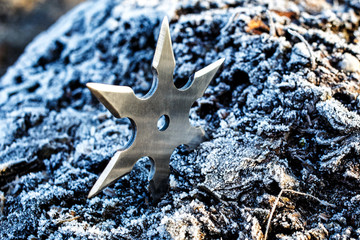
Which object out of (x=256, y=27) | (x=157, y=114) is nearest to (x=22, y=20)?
(x=256, y=27)

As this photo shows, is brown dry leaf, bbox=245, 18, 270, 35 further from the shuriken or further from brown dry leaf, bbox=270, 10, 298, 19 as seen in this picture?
the shuriken

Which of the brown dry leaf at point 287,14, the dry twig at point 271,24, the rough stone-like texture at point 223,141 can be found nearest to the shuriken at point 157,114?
the rough stone-like texture at point 223,141

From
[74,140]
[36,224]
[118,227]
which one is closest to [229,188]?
[118,227]

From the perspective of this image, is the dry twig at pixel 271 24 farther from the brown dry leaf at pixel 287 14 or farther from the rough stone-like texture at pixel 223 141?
the brown dry leaf at pixel 287 14

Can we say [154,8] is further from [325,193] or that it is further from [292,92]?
[325,193]

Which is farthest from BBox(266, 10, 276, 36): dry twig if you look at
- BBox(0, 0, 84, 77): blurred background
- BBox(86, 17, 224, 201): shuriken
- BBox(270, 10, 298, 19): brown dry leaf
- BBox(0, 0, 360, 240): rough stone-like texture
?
BBox(0, 0, 84, 77): blurred background

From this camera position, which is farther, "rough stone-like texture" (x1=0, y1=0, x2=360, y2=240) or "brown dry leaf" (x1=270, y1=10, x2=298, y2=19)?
"brown dry leaf" (x1=270, y1=10, x2=298, y2=19)
